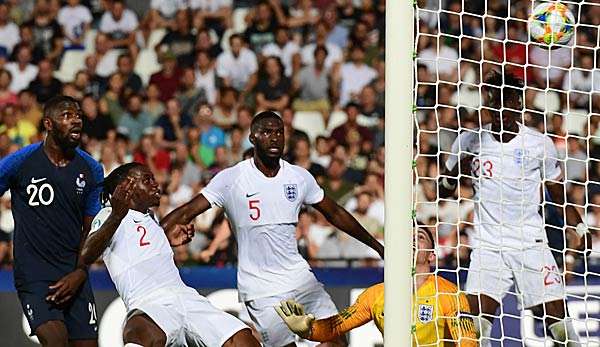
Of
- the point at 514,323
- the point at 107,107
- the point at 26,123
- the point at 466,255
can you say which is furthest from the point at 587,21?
the point at 26,123

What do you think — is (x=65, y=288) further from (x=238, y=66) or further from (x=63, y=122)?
(x=238, y=66)

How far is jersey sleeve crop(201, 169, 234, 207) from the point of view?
7.52 metres

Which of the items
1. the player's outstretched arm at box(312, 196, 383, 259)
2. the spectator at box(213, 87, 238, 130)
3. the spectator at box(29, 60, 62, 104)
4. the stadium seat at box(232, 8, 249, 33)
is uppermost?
the stadium seat at box(232, 8, 249, 33)

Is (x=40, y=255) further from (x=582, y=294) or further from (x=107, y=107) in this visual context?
(x=107, y=107)

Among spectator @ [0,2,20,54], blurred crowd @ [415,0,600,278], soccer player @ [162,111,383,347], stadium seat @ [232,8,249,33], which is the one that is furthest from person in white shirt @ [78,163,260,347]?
spectator @ [0,2,20,54]

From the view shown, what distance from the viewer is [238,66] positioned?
11.9m

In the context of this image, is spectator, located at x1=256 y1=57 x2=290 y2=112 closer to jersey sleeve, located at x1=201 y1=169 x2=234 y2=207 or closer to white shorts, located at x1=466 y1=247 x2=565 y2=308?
jersey sleeve, located at x1=201 y1=169 x2=234 y2=207

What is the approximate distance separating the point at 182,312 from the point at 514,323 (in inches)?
92.7

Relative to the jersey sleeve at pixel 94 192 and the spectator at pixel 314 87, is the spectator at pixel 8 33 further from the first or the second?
the jersey sleeve at pixel 94 192

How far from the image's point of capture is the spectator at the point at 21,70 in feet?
38.1

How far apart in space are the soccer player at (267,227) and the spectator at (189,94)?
396 centimetres

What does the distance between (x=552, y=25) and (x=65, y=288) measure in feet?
9.83

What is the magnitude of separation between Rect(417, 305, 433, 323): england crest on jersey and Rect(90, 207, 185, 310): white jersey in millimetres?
1501

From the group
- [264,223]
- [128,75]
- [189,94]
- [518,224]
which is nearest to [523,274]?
[518,224]
